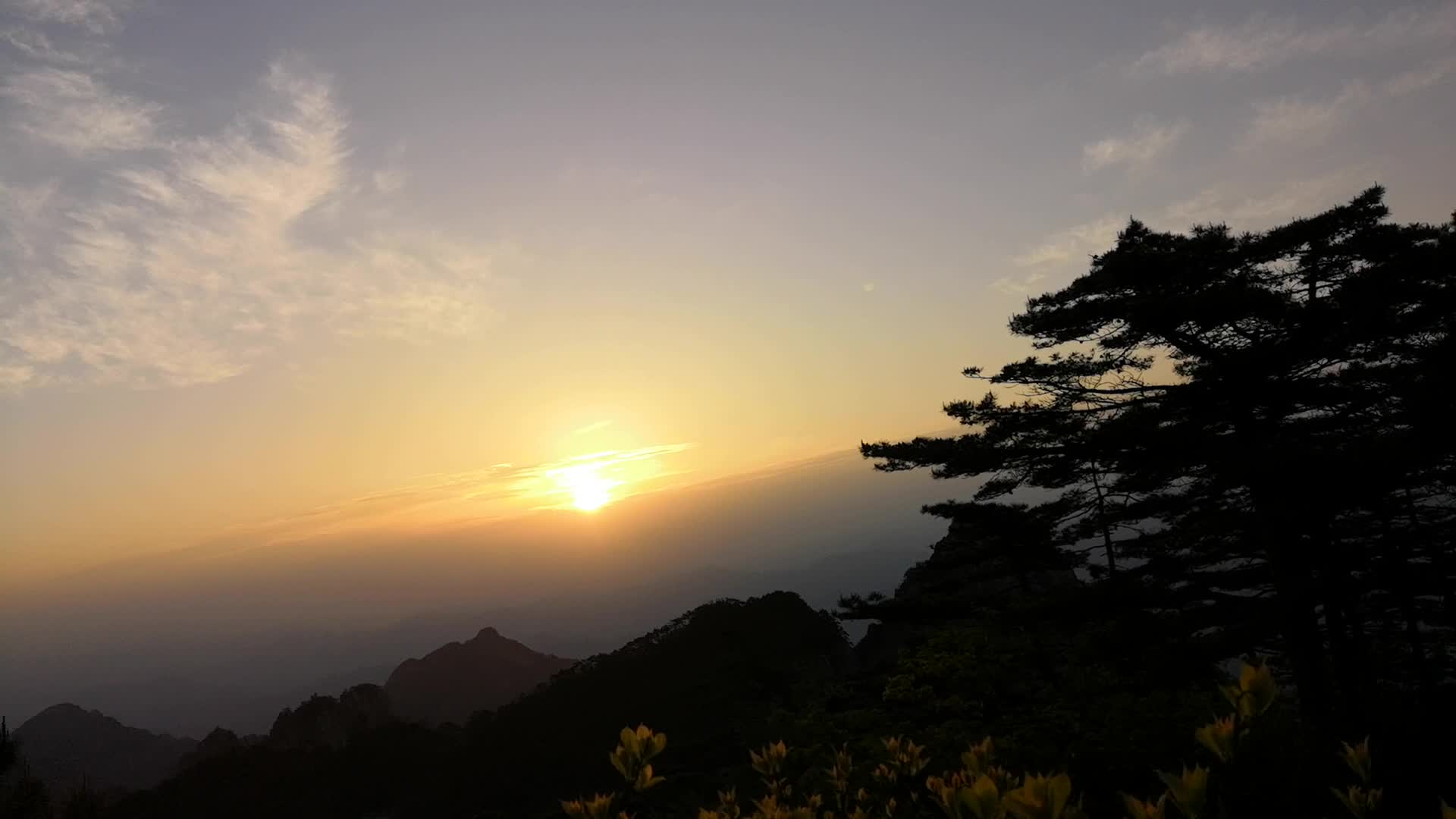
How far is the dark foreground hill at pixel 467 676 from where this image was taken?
70.5m

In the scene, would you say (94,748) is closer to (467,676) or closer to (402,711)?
(467,676)

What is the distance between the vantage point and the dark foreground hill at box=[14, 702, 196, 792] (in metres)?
77.6

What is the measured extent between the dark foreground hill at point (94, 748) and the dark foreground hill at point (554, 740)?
64444 millimetres

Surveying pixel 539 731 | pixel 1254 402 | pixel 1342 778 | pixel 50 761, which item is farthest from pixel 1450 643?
pixel 50 761

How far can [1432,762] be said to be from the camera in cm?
408

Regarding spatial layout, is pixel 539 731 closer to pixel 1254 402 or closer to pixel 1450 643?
pixel 1254 402

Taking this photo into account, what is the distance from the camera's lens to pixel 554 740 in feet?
69.5

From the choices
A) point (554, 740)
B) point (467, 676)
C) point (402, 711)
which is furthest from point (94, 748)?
point (554, 740)

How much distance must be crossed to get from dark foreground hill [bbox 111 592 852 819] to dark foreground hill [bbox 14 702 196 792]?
2537 inches

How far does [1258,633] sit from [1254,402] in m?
3.78

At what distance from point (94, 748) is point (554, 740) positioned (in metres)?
110

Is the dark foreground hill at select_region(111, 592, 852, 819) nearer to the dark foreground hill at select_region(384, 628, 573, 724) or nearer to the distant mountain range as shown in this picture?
the distant mountain range

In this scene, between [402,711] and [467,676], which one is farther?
[467,676]

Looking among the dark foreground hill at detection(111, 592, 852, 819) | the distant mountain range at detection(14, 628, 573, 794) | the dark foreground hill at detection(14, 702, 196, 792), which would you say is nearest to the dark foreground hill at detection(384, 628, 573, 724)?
the distant mountain range at detection(14, 628, 573, 794)
